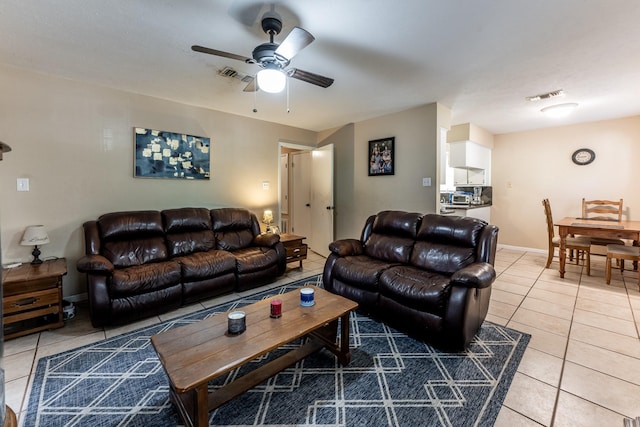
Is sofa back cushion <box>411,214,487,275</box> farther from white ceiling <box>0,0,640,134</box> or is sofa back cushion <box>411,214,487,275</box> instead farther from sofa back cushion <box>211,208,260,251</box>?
sofa back cushion <box>211,208,260,251</box>

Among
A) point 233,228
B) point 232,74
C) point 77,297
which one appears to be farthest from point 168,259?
point 232,74

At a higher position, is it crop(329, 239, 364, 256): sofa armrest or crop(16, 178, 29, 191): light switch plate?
crop(16, 178, 29, 191): light switch plate

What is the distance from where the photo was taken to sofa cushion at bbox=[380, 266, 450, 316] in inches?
84.7

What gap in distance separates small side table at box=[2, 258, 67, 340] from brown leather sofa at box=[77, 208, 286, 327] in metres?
0.28

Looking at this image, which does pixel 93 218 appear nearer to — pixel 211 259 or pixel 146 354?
pixel 211 259

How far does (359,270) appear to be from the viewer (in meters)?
2.70

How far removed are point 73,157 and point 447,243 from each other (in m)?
4.02

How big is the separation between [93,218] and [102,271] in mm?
1129

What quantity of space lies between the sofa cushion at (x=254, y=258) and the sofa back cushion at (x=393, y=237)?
1.18 m

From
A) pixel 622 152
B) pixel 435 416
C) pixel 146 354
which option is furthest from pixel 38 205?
pixel 622 152

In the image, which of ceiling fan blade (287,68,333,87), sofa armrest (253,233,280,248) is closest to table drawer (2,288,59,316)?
sofa armrest (253,233,280,248)

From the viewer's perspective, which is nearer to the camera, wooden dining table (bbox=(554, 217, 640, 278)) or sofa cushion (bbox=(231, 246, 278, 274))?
sofa cushion (bbox=(231, 246, 278, 274))

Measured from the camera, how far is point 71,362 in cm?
200

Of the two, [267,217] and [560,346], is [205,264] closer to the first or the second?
[267,217]
